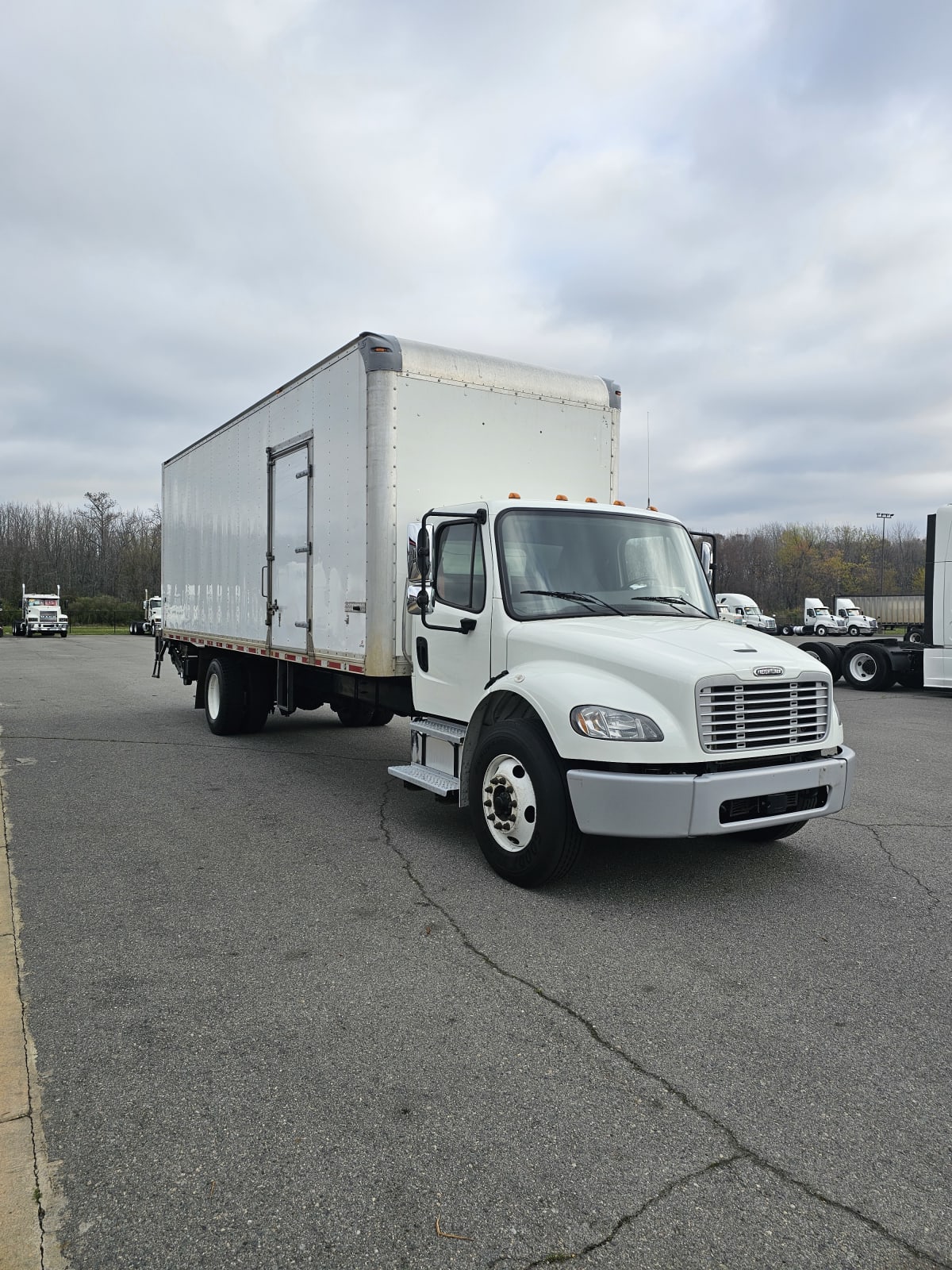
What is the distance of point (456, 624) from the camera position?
254 inches

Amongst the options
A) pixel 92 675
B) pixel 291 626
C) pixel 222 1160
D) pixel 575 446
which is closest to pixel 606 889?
pixel 222 1160

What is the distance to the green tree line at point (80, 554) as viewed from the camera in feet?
263

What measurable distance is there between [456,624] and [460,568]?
1.31ft

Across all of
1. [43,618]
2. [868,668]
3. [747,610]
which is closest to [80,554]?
[43,618]

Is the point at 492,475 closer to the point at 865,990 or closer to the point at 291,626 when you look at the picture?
the point at 291,626

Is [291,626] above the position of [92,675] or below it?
above

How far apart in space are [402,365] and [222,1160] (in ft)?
18.9

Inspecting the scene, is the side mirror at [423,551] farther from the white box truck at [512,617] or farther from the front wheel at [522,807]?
the front wheel at [522,807]

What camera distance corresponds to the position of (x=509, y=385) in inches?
304

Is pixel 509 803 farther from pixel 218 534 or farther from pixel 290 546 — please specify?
pixel 218 534

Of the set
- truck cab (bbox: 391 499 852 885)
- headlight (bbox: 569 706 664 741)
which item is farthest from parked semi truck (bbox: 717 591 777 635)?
headlight (bbox: 569 706 664 741)

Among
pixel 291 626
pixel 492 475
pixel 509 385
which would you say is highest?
pixel 509 385

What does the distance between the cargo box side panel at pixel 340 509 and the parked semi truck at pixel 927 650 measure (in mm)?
10094

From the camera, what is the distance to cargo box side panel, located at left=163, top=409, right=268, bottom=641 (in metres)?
9.90
